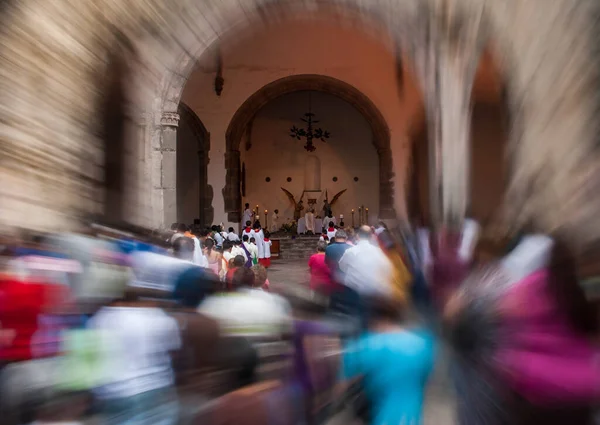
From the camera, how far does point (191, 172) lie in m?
16.1

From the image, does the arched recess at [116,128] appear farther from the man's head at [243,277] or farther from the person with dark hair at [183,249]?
the man's head at [243,277]

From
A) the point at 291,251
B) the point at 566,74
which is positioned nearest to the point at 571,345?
the point at 566,74

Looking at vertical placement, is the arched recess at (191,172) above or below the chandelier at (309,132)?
below

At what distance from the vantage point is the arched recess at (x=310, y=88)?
14617mm

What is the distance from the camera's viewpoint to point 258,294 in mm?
2670

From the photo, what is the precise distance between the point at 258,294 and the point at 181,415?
0.68m

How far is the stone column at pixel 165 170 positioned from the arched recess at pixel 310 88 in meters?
6.85

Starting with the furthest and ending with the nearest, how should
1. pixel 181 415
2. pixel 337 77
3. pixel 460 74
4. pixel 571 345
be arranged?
1. pixel 337 77
2. pixel 460 74
3. pixel 181 415
4. pixel 571 345

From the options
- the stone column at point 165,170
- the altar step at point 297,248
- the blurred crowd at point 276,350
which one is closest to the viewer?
the blurred crowd at point 276,350

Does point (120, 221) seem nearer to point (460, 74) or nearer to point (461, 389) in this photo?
point (460, 74)

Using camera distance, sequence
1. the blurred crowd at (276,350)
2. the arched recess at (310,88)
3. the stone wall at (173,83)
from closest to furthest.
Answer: the blurred crowd at (276,350)
the stone wall at (173,83)
the arched recess at (310,88)

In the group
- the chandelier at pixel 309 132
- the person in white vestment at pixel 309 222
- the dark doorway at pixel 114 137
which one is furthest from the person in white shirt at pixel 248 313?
the chandelier at pixel 309 132

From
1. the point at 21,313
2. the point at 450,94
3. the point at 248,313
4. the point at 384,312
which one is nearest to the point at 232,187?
the point at 450,94

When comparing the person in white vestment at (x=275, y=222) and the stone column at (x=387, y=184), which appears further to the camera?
the person in white vestment at (x=275, y=222)
